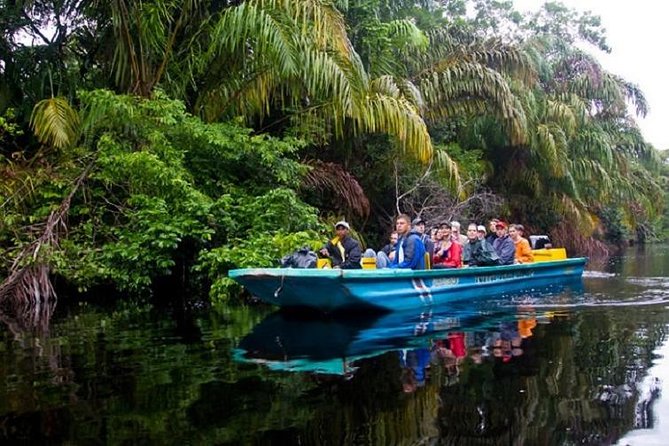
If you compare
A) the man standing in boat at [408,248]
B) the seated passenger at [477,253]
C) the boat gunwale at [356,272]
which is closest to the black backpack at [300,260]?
the boat gunwale at [356,272]

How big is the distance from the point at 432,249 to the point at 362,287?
2.99m

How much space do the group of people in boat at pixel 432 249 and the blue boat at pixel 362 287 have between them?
36 centimetres

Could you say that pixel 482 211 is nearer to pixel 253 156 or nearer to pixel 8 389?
pixel 253 156

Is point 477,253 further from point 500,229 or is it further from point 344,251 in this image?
point 344,251

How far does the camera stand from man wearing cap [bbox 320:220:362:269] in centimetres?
931

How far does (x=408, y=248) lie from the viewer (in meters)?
9.36

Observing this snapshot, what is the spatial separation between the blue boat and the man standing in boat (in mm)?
243

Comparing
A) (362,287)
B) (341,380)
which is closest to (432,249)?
(362,287)

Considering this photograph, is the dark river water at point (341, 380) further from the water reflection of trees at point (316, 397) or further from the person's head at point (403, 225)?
the person's head at point (403, 225)

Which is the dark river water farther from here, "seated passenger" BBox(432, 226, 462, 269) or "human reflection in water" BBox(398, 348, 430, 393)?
"seated passenger" BBox(432, 226, 462, 269)

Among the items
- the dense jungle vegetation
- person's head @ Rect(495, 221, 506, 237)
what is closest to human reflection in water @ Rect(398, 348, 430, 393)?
the dense jungle vegetation

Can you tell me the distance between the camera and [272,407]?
4.38 m

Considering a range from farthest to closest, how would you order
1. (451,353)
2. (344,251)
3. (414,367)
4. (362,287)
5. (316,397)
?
(344,251) < (362,287) < (451,353) < (414,367) < (316,397)

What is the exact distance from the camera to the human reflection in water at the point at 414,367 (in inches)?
193
